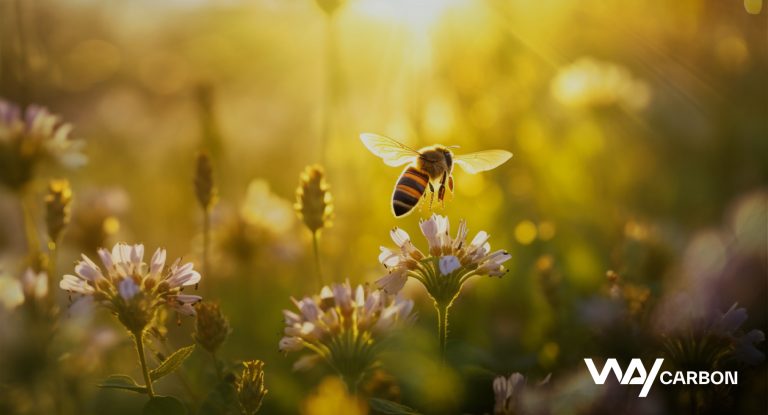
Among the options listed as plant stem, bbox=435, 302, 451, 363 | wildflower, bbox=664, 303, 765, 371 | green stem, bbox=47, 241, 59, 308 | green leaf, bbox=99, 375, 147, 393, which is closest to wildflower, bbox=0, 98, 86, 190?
green stem, bbox=47, 241, 59, 308

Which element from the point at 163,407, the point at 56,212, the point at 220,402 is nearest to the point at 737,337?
the point at 220,402

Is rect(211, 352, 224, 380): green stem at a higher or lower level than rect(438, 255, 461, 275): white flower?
lower

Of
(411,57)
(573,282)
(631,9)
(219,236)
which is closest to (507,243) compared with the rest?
(573,282)

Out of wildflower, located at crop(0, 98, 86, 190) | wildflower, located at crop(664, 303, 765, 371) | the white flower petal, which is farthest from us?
wildflower, located at crop(0, 98, 86, 190)

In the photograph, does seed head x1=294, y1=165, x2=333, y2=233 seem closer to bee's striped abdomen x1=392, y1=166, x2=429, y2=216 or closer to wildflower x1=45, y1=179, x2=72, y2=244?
bee's striped abdomen x1=392, y1=166, x2=429, y2=216

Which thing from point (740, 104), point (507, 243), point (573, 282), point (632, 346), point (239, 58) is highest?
point (239, 58)

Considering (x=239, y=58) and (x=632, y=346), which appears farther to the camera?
(x=239, y=58)

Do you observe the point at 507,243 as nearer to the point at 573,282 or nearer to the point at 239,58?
the point at 573,282
